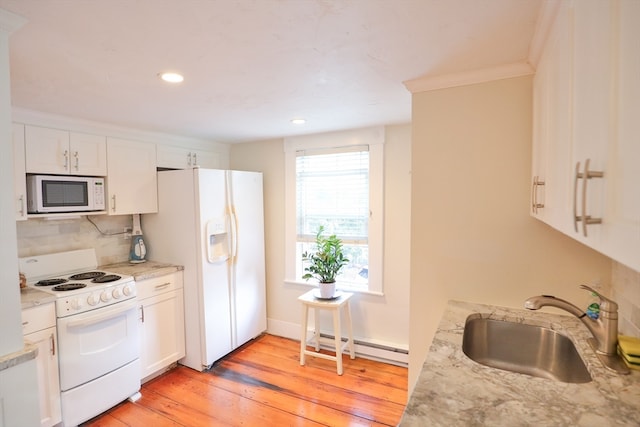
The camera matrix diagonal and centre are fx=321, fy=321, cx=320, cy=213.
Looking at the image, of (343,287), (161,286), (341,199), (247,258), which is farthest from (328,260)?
(161,286)

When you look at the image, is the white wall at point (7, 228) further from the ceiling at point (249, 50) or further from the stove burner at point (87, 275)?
the stove burner at point (87, 275)

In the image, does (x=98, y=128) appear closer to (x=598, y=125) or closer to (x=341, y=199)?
(x=341, y=199)

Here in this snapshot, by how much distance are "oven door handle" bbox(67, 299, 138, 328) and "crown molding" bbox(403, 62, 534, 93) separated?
8.27ft

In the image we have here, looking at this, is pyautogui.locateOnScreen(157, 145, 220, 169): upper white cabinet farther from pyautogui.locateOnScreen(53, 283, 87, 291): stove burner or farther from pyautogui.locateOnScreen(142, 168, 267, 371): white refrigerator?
pyautogui.locateOnScreen(53, 283, 87, 291): stove burner

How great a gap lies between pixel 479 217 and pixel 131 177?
2.84 m

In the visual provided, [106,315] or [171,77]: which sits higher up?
[171,77]

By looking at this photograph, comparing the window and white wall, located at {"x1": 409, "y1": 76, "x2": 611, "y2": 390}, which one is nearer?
white wall, located at {"x1": 409, "y1": 76, "x2": 611, "y2": 390}

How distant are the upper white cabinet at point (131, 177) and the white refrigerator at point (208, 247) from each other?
0.32 feet

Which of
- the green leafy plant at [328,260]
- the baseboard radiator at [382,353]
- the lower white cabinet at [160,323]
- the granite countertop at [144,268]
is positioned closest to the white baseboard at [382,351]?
the baseboard radiator at [382,353]

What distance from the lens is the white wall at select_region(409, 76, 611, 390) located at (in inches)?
65.0

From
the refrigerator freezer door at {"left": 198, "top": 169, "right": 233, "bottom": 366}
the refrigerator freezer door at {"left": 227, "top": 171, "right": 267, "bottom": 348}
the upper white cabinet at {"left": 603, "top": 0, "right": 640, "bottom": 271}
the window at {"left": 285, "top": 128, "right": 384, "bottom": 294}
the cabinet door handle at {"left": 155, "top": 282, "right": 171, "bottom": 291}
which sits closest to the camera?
the upper white cabinet at {"left": 603, "top": 0, "right": 640, "bottom": 271}

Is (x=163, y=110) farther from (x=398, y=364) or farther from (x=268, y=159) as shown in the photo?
(x=398, y=364)

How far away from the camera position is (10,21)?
1.12m

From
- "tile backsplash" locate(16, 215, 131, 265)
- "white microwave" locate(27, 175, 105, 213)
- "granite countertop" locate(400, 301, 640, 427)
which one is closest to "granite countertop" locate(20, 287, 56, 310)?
"tile backsplash" locate(16, 215, 131, 265)
